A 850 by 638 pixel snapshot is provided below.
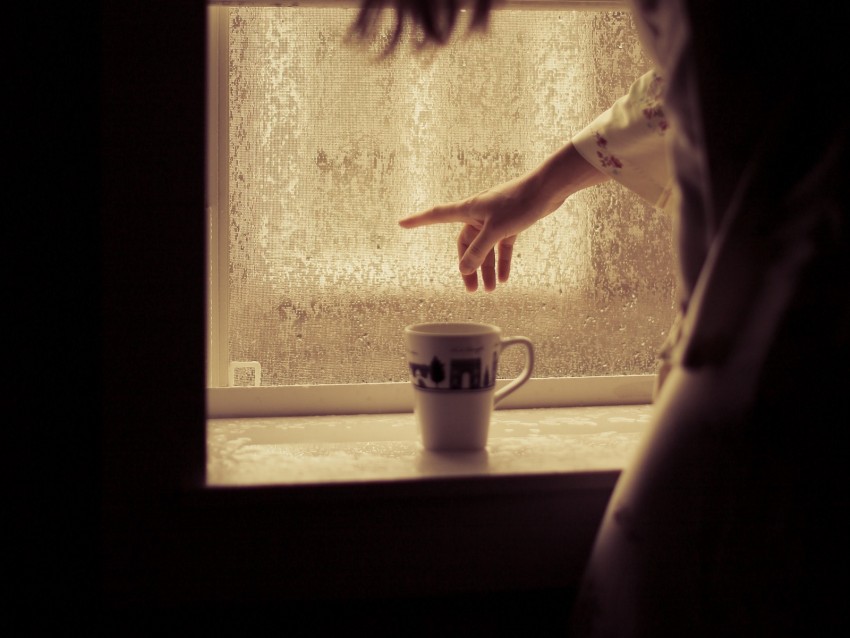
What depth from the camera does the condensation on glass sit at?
1.12 metres

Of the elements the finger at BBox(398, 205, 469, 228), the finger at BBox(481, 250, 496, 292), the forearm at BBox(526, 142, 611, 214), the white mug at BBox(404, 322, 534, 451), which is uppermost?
the forearm at BBox(526, 142, 611, 214)

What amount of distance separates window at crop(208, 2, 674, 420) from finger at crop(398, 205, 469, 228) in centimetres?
6

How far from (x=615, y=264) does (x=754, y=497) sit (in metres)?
0.63

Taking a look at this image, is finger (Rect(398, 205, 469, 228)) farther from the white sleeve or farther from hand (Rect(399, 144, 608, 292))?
the white sleeve

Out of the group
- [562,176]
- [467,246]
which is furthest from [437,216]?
[562,176]

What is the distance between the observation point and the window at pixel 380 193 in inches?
43.9

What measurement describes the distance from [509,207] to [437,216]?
10cm

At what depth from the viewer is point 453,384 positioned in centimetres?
88

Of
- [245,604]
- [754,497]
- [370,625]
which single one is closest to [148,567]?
[245,604]

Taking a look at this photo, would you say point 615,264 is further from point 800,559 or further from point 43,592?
point 43,592

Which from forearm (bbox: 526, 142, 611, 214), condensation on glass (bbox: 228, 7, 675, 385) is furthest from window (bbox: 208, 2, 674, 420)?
forearm (bbox: 526, 142, 611, 214)

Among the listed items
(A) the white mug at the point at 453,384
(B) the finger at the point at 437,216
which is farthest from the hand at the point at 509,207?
(A) the white mug at the point at 453,384

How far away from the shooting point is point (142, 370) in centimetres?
77

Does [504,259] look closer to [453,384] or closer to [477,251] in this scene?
[477,251]
